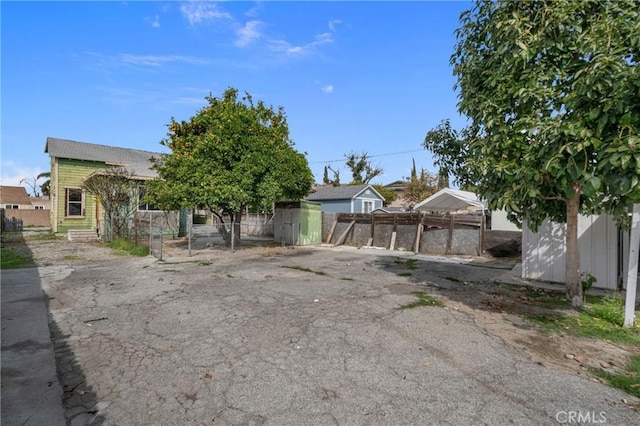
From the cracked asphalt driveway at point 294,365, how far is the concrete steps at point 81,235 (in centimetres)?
1163

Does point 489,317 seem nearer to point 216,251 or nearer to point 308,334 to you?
point 308,334

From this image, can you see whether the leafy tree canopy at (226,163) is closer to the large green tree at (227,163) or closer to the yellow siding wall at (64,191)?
the large green tree at (227,163)

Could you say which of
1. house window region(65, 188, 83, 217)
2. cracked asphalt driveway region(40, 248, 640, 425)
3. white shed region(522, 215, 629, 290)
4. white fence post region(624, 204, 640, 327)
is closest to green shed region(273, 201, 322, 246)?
cracked asphalt driveway region(40, 248, 640, 425)

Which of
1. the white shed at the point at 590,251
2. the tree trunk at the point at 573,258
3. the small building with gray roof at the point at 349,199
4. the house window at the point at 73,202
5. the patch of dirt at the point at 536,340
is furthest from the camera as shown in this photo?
the small building with gray roof at the point at 349,199

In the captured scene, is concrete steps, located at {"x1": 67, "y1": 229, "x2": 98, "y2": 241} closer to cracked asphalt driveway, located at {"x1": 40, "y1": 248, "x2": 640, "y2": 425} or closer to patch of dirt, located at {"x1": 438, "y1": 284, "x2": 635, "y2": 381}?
cracked asphalt driveway, located at {"x1": 40, "y1": 248, "x2": 640, "y2": 425}

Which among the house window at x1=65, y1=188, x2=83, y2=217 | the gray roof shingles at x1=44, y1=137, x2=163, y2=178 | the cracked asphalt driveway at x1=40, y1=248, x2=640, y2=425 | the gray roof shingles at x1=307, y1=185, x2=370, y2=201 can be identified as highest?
the gray roof shingles at x1=44, y1=137, x2=163, y2=178

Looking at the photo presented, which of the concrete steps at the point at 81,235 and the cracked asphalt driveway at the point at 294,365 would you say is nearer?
the cracked asphalt driveway at the point at 294,365

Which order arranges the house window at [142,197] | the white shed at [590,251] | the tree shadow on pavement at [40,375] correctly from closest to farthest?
the tree shadow on pavement at [40,375]
the white shed at [590,251]
the house window at [142,197]

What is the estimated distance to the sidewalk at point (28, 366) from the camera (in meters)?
2.67

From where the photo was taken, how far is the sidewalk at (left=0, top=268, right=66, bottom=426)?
8.77ft

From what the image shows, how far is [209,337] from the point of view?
4.25m

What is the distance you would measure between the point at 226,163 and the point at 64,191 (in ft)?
38.4

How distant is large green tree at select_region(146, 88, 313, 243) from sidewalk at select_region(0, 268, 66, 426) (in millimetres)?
6117

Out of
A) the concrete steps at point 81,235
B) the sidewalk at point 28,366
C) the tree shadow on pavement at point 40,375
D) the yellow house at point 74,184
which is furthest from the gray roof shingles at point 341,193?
the tree shadow on pavement at point 40,375
